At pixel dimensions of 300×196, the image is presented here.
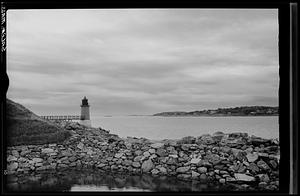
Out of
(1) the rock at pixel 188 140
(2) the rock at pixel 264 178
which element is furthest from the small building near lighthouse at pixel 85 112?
(2) the rock at pixel 264 178

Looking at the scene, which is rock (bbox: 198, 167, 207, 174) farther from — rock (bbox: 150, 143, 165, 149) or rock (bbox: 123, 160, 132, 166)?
rock (bbox: 123, 160, 132, 166)

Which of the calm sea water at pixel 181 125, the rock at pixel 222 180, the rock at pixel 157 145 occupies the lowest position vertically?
the rock at pixel 222 180

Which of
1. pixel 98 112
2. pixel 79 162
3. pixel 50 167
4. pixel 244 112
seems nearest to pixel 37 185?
pixel 50 167

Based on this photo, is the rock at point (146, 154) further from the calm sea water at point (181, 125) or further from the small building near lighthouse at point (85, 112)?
the small building near lighthouse at point (85, 112)

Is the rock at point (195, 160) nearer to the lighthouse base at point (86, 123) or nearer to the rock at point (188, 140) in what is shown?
the rock at point (188, 140)

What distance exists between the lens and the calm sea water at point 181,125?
6.11 ft

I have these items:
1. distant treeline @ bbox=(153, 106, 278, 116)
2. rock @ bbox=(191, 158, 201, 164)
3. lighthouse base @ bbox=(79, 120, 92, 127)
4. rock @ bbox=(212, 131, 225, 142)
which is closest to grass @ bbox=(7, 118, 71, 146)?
lighthouse base @ bbox=(79, 120, 92, 127)

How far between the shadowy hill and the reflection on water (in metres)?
0.19

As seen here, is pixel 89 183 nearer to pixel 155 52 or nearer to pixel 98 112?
pixel 98 112

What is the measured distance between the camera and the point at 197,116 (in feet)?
6.19

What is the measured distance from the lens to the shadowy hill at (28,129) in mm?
1863

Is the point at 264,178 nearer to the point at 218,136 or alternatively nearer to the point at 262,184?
the point at 262,184

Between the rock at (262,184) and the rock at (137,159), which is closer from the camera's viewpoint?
the rock at (262,184)

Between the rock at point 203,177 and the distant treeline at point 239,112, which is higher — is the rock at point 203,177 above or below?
below
